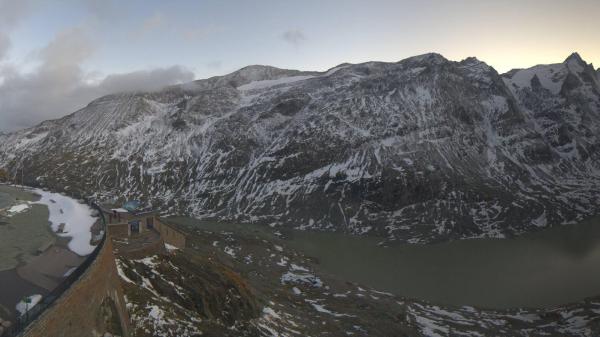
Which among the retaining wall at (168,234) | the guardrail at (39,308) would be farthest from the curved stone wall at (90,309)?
the retaining wall at (168,234)

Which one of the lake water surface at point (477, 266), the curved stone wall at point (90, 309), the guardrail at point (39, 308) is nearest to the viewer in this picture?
the guardrail at point (39, 308)

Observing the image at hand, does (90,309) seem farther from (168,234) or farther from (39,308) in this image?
(168,234)

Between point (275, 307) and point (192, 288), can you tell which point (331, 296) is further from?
point (192, 288)

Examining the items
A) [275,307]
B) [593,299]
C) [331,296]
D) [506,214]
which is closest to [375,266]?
[331,296]

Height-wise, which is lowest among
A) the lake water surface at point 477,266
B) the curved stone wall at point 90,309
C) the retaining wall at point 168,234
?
the lake water surface at point 477,266

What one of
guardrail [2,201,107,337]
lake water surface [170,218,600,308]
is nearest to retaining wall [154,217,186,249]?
guardrail [2,201,107,337]

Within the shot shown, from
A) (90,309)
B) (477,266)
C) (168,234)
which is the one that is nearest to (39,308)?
(90,309)

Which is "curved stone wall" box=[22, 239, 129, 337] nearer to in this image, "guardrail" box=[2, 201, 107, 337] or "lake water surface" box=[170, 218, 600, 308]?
"guardrail" box=[2, 201, 107, 337]

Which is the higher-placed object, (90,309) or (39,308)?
(39,308)

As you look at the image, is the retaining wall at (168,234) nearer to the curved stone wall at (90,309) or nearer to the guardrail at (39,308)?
the curved stone wall at (90,309)

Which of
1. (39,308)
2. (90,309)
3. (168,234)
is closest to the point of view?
(39,308)

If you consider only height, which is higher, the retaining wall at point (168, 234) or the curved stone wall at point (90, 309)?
the curved stone wall at point (90, 309)
